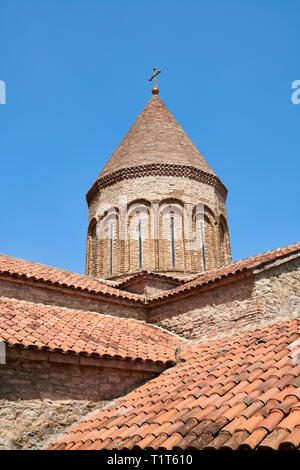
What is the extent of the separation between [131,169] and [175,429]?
10.5 m

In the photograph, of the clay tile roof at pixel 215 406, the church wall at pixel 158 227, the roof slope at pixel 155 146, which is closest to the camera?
the clay tile roof at pixel 215 406

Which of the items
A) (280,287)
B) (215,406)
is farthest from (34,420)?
(280,287)

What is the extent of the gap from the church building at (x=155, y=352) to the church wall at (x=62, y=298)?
2cm

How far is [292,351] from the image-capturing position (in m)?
5.04

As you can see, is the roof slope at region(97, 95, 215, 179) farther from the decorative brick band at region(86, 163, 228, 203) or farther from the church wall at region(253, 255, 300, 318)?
the church wall at region(253, 255, 300, 318)

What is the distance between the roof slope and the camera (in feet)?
46.0

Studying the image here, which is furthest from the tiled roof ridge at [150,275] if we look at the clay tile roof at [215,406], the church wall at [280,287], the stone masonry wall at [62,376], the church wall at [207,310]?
the stone masonry wall at [62,376]

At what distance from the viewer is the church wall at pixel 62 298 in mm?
7801

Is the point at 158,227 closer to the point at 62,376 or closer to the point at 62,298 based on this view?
the point at 62,298

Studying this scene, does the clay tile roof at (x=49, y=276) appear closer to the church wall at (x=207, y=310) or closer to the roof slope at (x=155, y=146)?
the church wall at (x=207, y=310)

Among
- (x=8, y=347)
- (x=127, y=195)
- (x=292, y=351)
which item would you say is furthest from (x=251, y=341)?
(x=127, y=195)

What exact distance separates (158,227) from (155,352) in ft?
20.3
